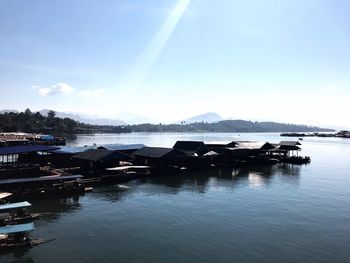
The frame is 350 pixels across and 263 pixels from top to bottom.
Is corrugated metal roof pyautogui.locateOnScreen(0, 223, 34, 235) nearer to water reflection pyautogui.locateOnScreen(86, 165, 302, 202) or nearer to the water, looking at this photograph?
the water

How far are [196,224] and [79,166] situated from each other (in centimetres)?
3559

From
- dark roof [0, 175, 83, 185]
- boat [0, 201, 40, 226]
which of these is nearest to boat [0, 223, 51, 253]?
boat [0, 201, 40, 226]

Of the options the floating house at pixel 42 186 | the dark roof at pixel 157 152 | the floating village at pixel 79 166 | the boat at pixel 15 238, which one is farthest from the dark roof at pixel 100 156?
the boat at pixel 15 238

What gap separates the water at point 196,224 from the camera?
25.2 m

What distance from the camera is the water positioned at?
25.2m

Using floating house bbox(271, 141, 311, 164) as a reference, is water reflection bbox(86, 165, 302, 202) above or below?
below

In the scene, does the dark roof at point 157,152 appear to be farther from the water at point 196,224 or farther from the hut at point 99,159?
the water at point 196,224

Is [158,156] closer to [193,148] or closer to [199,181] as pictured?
[199,181]

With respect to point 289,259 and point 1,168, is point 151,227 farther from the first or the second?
point 1,168

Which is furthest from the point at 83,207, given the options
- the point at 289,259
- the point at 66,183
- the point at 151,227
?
the point at 289,259

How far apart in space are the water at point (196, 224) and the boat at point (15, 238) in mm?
660

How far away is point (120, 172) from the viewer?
58.1 metres

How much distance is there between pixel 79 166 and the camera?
6166 centimetres

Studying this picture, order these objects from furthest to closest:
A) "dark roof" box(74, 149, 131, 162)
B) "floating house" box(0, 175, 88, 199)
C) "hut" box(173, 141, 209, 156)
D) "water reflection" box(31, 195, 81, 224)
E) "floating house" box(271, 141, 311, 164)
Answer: "floating house" box(271, 141, 311, 164)
"hut" box(173, 141, 209, 156)
"dark roof" box(74, 149, 131, 162)
"floating house" box(0, 175, 88, 199)
"water reflection" box(31, 195, 81, 224)
